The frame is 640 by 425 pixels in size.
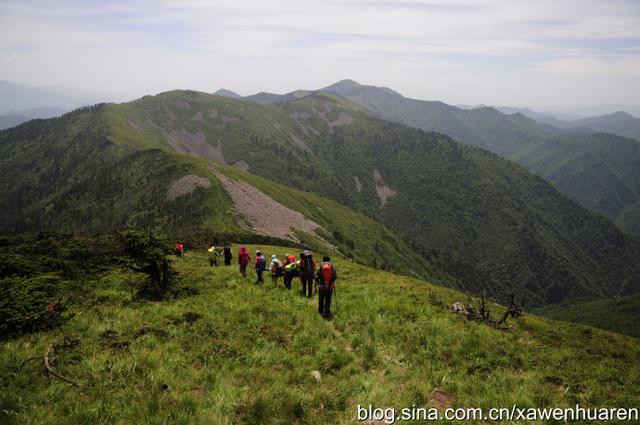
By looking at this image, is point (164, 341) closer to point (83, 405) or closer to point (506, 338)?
point (83, 405)

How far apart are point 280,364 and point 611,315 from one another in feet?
653

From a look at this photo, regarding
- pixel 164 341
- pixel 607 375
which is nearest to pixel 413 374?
pixel 607 375

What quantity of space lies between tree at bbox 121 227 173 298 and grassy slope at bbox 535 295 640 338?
175m

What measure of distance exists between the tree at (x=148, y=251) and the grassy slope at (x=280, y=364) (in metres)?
1.49

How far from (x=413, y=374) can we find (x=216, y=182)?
128 metres

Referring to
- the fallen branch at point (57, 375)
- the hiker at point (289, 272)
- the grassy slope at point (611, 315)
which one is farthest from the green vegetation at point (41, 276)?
the grassy slope at point (611, 315)

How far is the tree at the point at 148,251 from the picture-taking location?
17047 millimetres

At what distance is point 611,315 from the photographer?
158 m

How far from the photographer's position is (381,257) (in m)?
168

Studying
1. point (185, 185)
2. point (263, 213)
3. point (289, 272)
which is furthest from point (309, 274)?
point (185, 185)

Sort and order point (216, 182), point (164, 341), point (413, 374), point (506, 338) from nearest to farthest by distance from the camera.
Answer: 1. point (413, 374)
2. point (164, 341)
3. point (506, 338)
4. point (216, 182)

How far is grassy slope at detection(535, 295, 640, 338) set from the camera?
144 metres

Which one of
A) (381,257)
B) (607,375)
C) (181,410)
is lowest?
(381,257)

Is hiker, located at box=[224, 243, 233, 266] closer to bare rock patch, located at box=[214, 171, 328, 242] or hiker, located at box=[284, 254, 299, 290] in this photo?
hiker, located at box=[284, 254, 299, 290]
